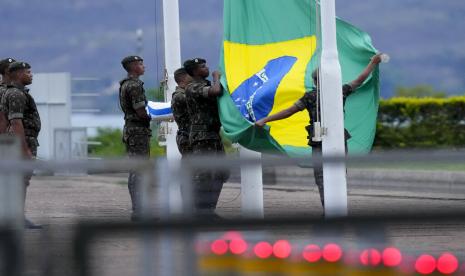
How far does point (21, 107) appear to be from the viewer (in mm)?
13133

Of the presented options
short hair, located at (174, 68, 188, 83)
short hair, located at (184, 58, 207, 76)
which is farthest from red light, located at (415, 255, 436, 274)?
short hair, located at (174, 68, 188, 83)

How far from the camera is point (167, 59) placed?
14602 mm

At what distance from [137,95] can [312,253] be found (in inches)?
354

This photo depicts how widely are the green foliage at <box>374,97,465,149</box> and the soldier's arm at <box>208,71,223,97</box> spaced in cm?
1244

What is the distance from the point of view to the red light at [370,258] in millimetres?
5184

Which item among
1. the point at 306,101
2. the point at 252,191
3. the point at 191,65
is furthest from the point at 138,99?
the point at 252,191

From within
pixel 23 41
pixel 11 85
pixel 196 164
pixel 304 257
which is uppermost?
pixel 23 41

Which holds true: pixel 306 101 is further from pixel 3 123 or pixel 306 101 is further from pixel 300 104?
pixel 3 123

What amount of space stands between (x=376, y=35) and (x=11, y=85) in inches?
3972

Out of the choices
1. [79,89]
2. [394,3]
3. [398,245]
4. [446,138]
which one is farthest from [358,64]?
[394,3]

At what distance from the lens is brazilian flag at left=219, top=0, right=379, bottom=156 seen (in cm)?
1368

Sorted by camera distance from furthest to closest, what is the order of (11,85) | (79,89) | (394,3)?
(394,3)
(79,89)
(11,85)

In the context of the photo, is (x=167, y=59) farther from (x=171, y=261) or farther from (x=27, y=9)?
(x=27, y=9)

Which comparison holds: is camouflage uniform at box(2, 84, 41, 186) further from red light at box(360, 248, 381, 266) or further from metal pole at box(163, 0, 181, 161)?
red light at box(360, 248, 381, 266)
